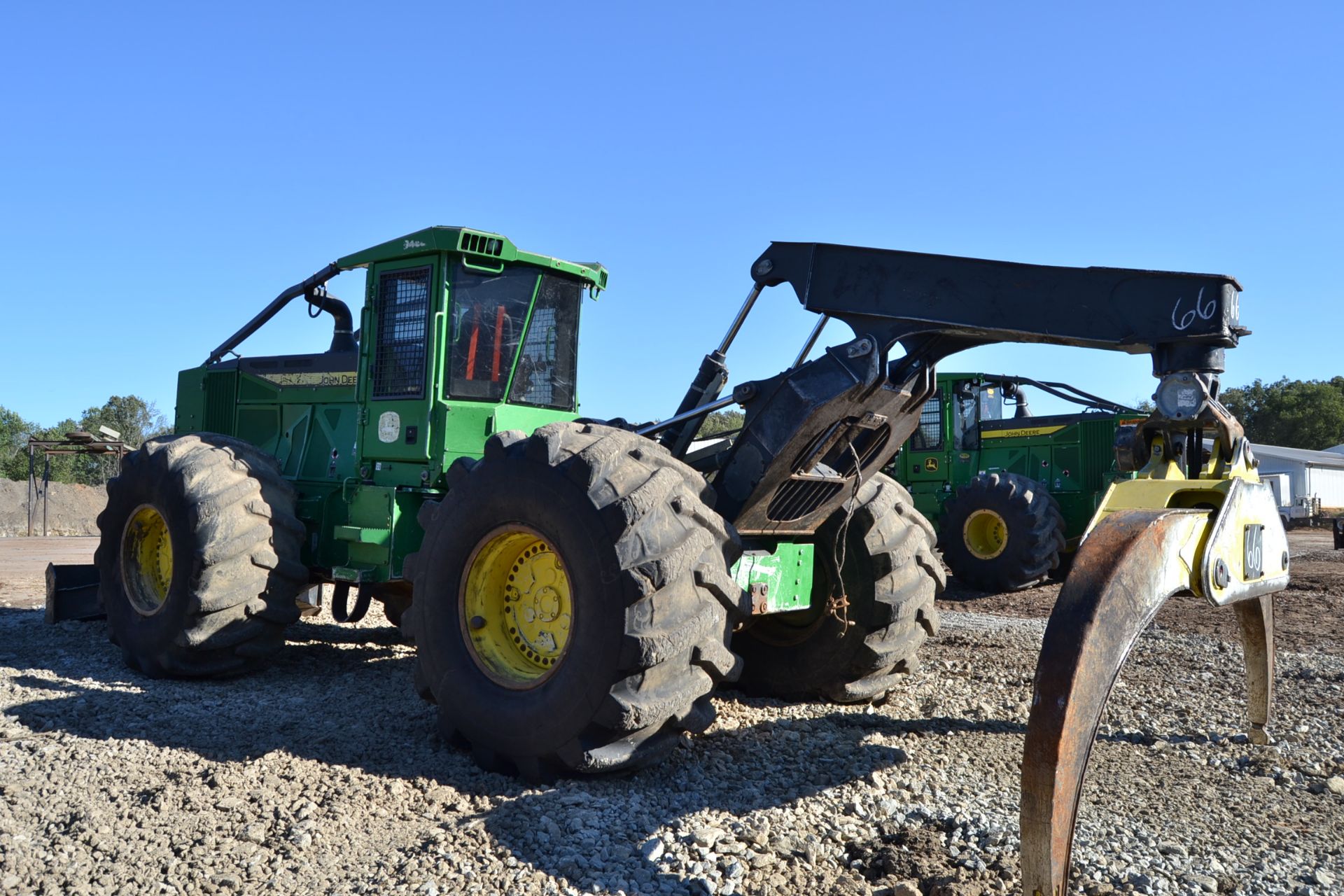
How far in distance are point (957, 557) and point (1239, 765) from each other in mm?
8062

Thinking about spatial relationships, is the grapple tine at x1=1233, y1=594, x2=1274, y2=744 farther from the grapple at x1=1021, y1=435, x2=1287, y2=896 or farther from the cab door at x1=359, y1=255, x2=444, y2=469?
the cab door at x1=359, y1=255, x2=444, y2=469

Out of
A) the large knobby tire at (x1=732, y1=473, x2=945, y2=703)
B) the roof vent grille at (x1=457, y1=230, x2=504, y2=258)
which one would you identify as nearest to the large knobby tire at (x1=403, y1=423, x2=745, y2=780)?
the large knobby tire at (x1=732, y1=473, x2=945, y2=703)

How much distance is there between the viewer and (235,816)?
363 cm

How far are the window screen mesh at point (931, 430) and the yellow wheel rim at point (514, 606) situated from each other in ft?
35.1

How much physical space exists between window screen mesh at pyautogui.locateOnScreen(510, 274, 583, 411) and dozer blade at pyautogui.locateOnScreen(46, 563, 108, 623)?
402cm

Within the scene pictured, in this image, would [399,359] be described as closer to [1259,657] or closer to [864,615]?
[864,615]

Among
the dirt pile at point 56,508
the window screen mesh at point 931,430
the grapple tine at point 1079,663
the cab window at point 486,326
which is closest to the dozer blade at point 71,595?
the cab window at point 486,326

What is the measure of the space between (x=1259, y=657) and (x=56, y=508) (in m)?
34.0

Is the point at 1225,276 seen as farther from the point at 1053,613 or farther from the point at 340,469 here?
the point at 340,469

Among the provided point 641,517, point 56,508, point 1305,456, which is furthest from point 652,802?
point 1305,456

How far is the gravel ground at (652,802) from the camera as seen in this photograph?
3.26 metres

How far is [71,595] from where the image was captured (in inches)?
317

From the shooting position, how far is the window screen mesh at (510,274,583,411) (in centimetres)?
653

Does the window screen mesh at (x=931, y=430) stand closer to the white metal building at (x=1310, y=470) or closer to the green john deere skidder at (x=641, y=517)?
the green john deere skidder at (x=641, y=517)
